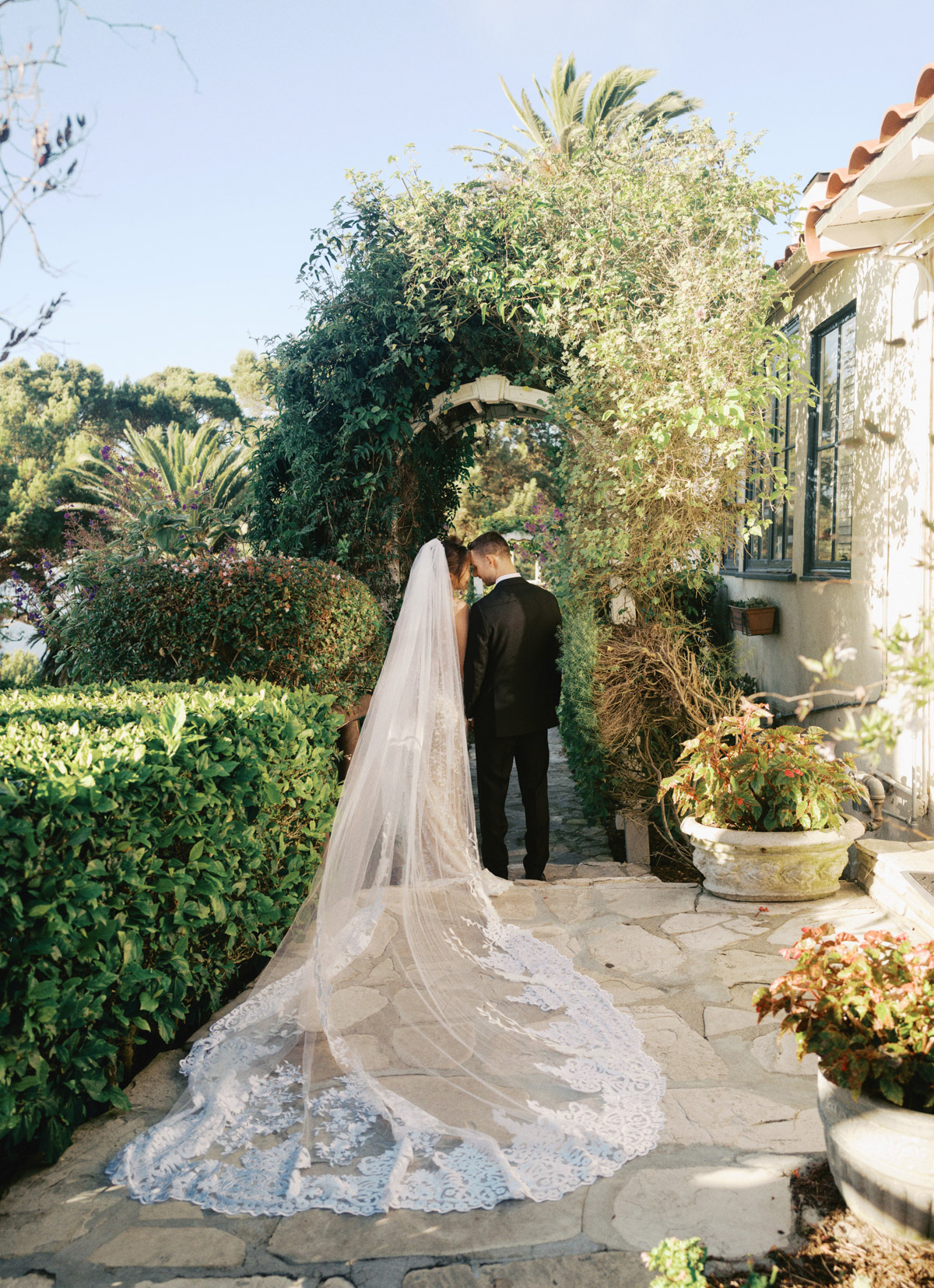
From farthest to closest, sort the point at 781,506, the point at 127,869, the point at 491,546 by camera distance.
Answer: the point at 781,506 < the point at 491,546 < the point at 127,869

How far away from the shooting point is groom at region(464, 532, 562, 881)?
5496 millimetres

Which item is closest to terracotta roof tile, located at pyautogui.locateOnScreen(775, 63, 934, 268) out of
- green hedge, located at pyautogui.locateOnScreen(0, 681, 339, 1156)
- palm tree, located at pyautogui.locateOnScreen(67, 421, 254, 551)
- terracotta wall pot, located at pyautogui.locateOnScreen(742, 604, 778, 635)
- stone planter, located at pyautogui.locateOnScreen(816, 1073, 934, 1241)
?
terracotta wall pot, located at pyautogui.locateOnScreen(742, 604, 778, 635)

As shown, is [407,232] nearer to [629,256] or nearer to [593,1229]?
[629,256]

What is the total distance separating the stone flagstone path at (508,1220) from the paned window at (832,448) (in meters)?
3.84

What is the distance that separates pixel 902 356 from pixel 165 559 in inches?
192

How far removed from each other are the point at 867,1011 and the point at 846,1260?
1.79 ft

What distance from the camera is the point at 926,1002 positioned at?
83.3 inches

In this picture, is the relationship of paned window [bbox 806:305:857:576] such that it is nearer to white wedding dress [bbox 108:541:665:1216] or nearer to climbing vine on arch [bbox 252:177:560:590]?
climbing vine on arch [bbox 252:177:560:590]

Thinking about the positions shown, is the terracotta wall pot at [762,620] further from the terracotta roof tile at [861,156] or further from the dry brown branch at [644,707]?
the terracotta roof tile at [861,156]

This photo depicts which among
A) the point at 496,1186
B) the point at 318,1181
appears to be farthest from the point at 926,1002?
the point at 318,1181

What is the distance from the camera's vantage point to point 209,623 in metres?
5.98

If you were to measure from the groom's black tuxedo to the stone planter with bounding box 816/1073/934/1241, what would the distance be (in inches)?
134

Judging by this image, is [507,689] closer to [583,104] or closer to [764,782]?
[764,782]

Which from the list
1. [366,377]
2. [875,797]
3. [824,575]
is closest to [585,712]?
[824,575]
